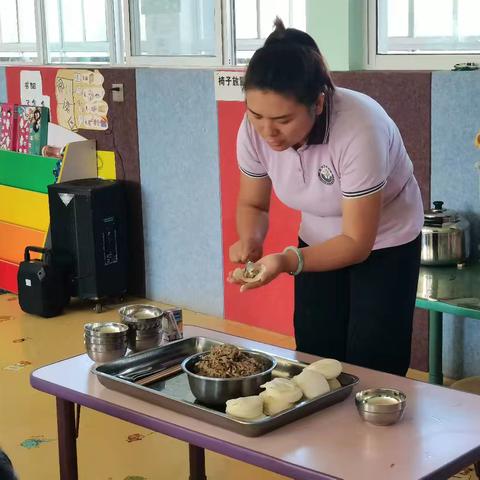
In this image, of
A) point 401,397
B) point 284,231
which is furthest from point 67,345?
point 401,397

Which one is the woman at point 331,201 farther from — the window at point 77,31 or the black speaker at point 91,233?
the window at point 77,31

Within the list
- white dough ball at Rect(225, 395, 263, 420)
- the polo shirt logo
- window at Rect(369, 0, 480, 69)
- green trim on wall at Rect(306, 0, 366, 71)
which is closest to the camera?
white dough ball at Rect(225, 395, 263, 420)

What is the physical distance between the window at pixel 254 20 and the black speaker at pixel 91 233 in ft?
3.19

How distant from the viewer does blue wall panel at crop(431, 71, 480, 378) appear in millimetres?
3477

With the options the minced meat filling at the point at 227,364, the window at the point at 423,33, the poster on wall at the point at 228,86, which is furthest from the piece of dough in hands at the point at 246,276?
the poster on wall at the point at 228,86

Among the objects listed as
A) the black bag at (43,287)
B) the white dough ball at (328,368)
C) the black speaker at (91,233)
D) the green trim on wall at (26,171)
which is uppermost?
the green trim on wall at (26,171)

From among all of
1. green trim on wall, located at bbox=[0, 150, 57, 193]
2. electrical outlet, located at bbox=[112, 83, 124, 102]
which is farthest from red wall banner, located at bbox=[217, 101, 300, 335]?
green trim on wall, located at bbox=[0, 150, 57, 193]

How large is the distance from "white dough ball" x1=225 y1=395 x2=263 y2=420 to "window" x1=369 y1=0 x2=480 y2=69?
7.20 ft

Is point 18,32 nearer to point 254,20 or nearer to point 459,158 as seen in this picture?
point 254,20

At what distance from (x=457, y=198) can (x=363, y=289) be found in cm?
136

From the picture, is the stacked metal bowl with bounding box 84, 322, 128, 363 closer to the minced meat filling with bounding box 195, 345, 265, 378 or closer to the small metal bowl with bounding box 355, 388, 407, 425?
the minced meat filling with bounding box 195, 345, 265, 378

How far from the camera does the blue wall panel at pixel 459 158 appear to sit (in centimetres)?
348

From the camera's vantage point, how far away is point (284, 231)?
424 centimetres

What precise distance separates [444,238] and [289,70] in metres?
1.52
